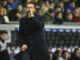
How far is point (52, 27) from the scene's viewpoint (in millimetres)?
11352

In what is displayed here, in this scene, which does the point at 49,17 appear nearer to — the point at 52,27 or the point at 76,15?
the point at 76,15

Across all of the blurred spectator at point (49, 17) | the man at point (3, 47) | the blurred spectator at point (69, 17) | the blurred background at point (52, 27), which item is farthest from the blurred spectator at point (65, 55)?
the blurred spectator at point (69, 17)

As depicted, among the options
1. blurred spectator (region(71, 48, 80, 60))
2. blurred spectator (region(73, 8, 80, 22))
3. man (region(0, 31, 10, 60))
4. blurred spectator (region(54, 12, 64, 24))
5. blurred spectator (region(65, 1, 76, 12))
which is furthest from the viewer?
blurred spectator (region(65, 1, 76, 12))

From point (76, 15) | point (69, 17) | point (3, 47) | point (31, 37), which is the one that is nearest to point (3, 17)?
point (3, 47)

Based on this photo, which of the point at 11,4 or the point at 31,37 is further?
the point at 11,4

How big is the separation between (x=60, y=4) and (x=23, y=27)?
6.98 meters

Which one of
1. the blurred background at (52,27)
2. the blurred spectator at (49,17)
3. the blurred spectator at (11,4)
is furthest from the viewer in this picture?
the blurred spectator at (11,4)

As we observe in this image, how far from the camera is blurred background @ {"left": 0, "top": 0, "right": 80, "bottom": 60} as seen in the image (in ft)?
36.1

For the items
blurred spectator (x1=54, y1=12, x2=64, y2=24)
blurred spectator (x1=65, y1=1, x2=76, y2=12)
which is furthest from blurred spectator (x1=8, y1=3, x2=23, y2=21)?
blurred spectator (x1=65, y1=1, x2=76, y2=12)

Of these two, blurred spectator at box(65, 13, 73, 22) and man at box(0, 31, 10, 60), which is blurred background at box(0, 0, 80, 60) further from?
man at box(0, 31, 10, 60)

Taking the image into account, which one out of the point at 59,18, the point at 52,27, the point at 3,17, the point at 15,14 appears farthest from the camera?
the point at 59,18

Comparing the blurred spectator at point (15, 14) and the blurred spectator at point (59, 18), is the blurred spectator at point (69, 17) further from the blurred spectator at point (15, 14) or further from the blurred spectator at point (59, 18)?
the blurred spectator at point (15, 14)

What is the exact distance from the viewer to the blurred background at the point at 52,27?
36.1 feet

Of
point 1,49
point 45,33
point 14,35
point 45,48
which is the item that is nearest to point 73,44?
point 45,33
